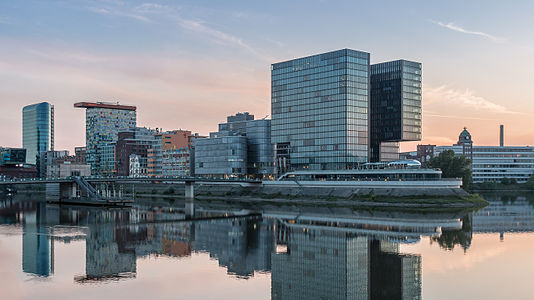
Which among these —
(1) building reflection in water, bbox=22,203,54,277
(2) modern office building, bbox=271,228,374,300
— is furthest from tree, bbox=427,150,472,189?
(1) building reflection in water, bbox=22,203,54,277

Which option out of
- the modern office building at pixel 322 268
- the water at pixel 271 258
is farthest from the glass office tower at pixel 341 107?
the modern office building at pixel 322 268

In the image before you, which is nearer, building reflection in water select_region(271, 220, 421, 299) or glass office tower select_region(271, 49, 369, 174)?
building reflection in water select_region(271, 220, 421, 299)

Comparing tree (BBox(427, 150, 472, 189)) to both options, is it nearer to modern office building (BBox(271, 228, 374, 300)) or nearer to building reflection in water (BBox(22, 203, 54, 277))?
modern office building (BBox(271, 228, 374, 300))

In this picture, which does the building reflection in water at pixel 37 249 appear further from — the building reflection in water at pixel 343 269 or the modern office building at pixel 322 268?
→ the building reflection in water at pixel 343 269

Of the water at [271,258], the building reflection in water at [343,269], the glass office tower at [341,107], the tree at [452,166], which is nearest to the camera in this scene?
the building reflection in water at [343,269]

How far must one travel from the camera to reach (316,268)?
2411 inches

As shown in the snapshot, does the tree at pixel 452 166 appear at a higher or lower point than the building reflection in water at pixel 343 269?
higher

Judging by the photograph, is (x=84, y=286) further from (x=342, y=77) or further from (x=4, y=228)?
(x=342, y=77)

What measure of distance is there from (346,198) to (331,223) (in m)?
54.6

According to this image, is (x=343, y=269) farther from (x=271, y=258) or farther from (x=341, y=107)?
(x=341, y=107)

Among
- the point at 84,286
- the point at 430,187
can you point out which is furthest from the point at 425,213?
the point at 84,286

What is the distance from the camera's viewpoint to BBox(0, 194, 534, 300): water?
50.5 metres

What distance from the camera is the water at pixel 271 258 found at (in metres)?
50.5

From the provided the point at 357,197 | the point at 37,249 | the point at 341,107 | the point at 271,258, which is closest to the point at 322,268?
the point at 271,258
